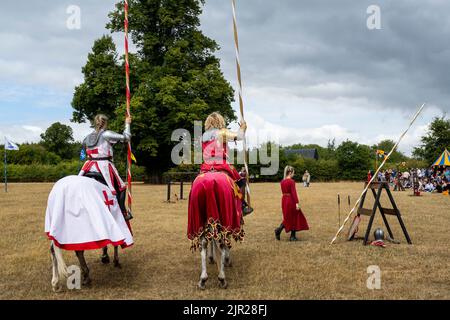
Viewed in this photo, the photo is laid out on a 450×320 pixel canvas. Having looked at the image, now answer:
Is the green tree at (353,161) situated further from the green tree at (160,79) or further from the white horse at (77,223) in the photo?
the white horse at (77,223)

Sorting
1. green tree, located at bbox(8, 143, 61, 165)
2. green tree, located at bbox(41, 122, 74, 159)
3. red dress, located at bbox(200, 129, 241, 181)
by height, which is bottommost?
red dress, located at bbox(200, 129, 241, 181)

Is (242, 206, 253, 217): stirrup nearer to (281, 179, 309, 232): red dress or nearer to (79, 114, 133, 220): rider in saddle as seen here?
(79, 114, 133, 220): rider in saddle

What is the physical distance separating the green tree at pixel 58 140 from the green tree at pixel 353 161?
185ft

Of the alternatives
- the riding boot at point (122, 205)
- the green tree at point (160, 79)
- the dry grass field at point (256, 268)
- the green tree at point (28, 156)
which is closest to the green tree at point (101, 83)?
the green tree at point (160, 79)

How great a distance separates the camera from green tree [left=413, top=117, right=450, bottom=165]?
4700 centimetres

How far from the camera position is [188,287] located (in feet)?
20.1

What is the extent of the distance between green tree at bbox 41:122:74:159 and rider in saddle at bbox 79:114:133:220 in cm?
8696

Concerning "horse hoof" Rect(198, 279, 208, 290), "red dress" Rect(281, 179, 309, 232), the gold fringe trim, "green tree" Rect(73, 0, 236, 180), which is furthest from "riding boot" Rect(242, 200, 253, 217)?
"green tree" Rect(73, 0, 236, 180)

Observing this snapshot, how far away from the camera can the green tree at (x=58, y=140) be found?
3481 inches

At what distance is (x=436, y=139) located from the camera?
1882 inches

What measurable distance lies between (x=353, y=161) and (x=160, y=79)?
38126mm

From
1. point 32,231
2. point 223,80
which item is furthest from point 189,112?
point 32,231

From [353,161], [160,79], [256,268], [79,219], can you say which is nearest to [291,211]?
[256,268]
